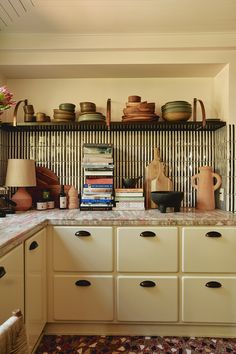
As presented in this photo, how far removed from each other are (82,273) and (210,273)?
2.91ft

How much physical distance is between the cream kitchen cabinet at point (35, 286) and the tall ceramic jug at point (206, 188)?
4.50 ft

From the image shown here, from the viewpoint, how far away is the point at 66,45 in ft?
7.23

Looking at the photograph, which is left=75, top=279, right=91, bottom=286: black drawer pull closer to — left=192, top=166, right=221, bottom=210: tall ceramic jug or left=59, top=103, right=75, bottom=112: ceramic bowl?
left=192, top=166, right=221, bottom=210: tall ceramic jug

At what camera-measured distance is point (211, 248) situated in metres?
1.81

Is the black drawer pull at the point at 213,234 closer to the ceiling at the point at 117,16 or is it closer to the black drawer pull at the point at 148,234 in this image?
the black drawer pull at the point at 148,234

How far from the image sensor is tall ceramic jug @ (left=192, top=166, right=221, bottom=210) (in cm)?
233

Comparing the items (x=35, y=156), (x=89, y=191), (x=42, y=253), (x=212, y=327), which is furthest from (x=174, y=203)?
(x=35, y=156)

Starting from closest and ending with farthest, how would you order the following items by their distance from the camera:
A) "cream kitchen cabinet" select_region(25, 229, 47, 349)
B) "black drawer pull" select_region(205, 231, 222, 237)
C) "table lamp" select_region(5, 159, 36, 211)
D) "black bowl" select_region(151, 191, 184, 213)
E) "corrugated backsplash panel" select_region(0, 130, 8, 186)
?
"cream kitchen cabinet" select_region(25, 229, 47, 349) < "black drawer pull" select_region(205, 231, 222, 237) < "black bowl" select_region(151, 191, 184, 213) < "table lamp" select_region(5, 159, 36, 211) < "corrugated backsplash panel" select_region(0, 130, 8, 186)

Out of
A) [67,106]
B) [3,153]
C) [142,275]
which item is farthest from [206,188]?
[3,153]

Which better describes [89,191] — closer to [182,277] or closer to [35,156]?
[35,156]

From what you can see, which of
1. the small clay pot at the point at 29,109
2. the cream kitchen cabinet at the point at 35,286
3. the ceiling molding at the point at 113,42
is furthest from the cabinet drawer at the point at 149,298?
the ceiling molding at the point at 113,42

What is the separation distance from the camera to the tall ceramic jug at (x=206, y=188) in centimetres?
233

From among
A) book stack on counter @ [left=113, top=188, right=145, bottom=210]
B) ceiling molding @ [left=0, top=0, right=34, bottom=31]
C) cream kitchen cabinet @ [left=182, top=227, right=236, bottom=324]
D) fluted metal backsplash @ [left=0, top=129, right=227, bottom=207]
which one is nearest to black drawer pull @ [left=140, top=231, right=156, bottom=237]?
cream kitchen cabinet @ [left=182, top=227, right=236, bottom=324]

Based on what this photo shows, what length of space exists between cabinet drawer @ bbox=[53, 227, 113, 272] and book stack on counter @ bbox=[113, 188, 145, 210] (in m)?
0.47
